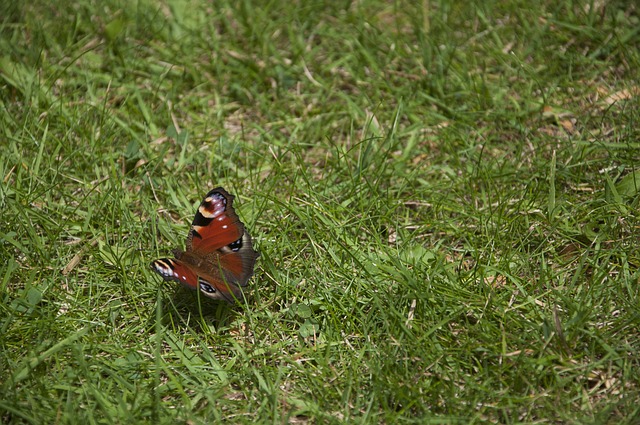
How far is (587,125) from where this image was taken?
164 inches

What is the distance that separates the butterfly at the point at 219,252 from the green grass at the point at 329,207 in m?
0.17

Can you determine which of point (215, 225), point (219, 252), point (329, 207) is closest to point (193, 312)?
point (219, 252)

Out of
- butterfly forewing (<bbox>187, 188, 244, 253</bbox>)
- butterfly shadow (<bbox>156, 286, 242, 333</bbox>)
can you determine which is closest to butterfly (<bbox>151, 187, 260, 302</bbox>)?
butterfly forewing (<bbox>187, 188, 244, 253</bbox>)

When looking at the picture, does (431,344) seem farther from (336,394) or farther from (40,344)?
(40,344)

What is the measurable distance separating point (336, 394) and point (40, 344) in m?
1.35

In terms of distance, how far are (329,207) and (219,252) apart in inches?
29.2

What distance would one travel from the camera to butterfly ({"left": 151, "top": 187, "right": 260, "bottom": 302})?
10.2ft

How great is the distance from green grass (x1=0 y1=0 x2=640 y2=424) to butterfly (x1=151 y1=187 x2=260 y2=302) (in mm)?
166

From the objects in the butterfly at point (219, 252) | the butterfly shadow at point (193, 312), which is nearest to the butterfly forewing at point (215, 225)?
the butterfly at point (219, 252)

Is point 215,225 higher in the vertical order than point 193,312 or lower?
higher

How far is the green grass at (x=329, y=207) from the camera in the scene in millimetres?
2873

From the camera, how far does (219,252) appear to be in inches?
127

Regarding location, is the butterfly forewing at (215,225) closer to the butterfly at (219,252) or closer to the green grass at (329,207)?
the butterfly at (219,252)

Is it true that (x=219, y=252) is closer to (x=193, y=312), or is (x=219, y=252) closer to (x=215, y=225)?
(x=215, y=225)
